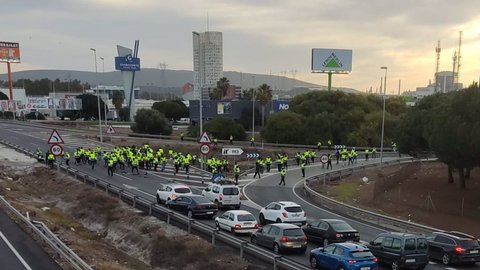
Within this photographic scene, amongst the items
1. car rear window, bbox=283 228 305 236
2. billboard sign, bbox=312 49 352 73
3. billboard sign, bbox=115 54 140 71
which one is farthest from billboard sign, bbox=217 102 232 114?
car rear window, bbox=283 228 305 236

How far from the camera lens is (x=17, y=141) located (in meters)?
70.9

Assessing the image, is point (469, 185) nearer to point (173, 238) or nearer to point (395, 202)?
point (395, 202)

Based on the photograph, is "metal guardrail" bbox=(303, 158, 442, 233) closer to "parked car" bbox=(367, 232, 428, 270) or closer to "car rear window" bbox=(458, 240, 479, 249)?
"car rear window" bbox=(458, 240, 479, 249)

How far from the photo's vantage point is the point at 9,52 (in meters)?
128

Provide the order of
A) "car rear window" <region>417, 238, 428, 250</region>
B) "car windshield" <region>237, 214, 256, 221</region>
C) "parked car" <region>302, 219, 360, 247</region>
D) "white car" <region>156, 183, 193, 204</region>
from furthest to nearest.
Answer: "white car" <region>156, 183, 193, 204</region>
"car windshield" <region>237, 214, 256, 221</region>
"parked car" <region>302, 219, 360, 247</region>
"car rear window" <region>417, 238, 428, 250</region>

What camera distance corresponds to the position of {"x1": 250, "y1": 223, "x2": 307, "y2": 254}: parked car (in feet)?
59.3

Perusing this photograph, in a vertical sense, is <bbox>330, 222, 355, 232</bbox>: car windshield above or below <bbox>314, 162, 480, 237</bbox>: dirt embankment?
above

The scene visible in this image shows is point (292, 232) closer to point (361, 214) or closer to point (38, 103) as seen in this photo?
point (361, 214)

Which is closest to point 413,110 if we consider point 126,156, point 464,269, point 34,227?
point 126,156

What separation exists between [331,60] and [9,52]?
283ft

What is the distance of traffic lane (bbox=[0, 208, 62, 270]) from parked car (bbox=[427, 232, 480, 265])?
45.8ft

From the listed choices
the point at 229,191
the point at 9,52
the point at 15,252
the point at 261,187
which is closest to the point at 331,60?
the point at 261,187

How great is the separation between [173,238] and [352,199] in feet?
65.1

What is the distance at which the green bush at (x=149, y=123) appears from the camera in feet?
301
